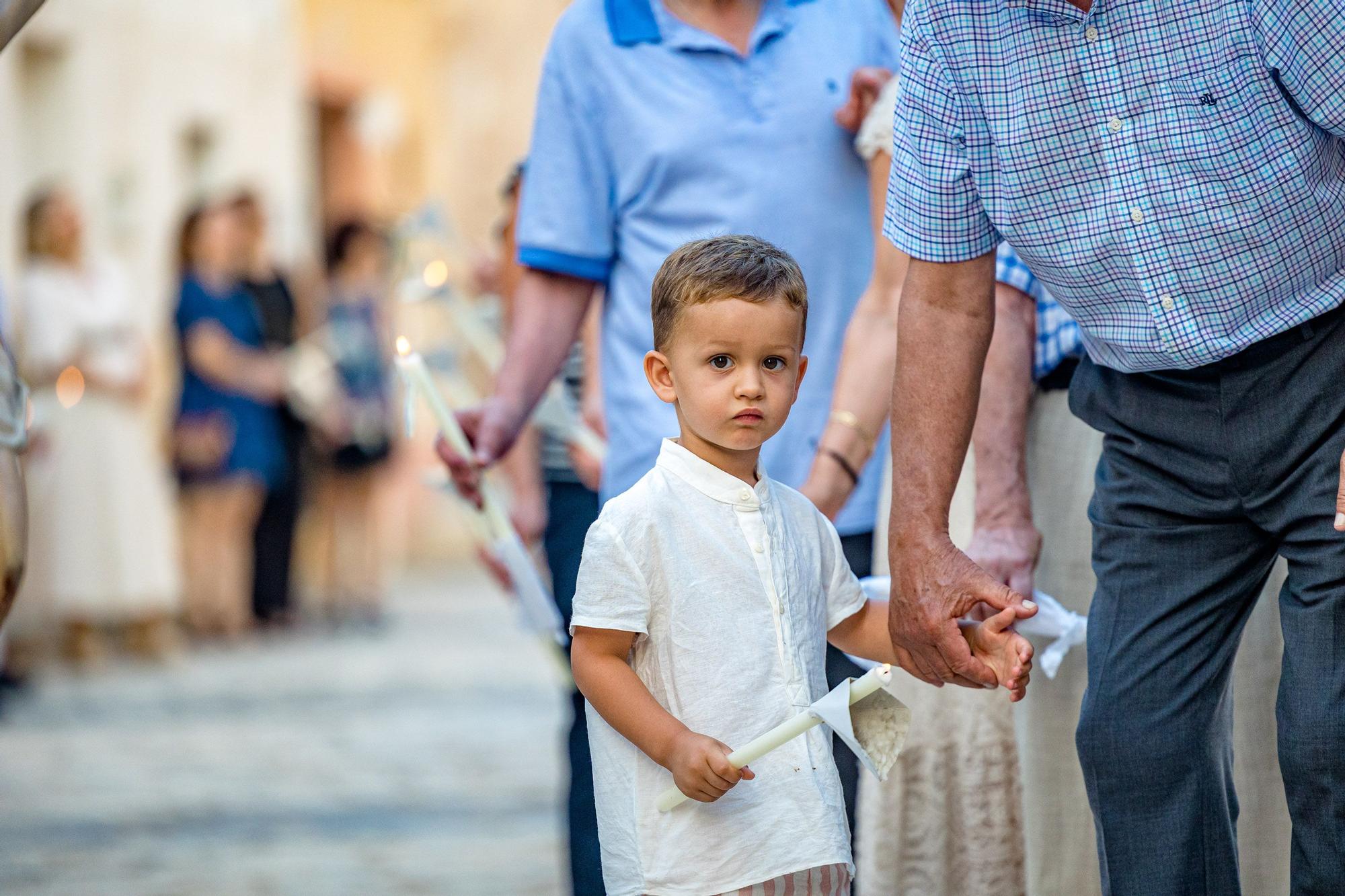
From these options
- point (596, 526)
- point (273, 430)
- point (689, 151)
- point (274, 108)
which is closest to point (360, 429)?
point (273, 430)

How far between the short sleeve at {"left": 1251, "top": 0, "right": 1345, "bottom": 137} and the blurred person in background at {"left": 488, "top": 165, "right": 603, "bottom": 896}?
1.20m

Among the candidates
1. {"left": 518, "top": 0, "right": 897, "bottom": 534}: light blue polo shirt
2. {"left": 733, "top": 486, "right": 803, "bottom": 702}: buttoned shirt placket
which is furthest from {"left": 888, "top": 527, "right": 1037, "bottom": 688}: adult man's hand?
{"left": 518, "top": 0, "right": 897, "bottom": 534}: light blue polo shirt

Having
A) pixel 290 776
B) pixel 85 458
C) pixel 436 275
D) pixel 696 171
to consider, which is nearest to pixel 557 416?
pixel 436 275

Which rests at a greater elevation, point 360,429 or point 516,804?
point 360,429

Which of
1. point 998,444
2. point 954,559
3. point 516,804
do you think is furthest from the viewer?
point 516,804

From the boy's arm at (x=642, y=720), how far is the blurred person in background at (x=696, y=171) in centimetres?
98

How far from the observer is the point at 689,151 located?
3.53m

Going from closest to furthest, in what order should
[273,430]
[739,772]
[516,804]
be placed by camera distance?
[739,772]
[516,804]
[273,430]

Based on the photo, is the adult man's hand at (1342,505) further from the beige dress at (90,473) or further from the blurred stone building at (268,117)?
the beige dress at (90,473)

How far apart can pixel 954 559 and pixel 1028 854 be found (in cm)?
100

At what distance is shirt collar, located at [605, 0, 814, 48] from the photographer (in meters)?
3.57

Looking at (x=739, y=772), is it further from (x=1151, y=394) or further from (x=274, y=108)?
(x=274, y=108)

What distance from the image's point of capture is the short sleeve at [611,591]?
253cm

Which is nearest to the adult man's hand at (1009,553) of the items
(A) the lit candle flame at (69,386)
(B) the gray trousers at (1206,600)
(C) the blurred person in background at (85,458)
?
(B) the gray trousers at (1206,600)
